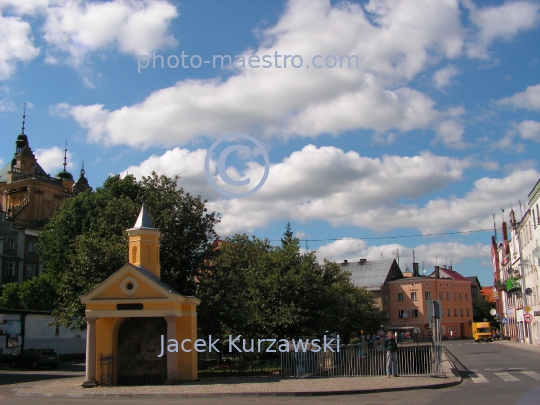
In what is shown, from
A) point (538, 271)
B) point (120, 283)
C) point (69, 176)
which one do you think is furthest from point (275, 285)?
point (69, 176)

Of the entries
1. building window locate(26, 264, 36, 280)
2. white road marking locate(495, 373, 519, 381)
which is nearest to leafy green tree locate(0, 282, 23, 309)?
building window locate(26, 264, 36, 280)

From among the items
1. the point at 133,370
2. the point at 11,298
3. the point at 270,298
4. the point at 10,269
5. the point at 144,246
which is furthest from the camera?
the point at 10,269

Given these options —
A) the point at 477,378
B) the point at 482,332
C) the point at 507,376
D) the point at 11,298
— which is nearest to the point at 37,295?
the point at 11,298

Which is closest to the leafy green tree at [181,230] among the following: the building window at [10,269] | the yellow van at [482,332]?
the building window at [10,269]

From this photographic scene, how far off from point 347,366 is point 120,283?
9875 mm

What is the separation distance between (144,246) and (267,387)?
880 cm

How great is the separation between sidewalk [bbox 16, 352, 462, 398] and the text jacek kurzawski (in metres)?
1.49

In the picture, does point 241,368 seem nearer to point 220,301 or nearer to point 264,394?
point 220,301

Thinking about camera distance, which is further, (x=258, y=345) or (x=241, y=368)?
(x=258, y=345)

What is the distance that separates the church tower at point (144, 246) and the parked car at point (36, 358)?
17.6 meters

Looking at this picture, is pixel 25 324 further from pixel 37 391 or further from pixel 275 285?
pixel 37 391

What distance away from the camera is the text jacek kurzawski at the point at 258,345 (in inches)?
898

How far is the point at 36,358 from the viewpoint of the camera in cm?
3809

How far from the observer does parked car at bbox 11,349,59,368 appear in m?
38.1
